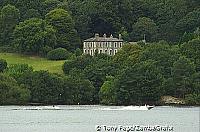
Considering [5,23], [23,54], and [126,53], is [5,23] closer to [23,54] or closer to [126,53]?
[23,54]

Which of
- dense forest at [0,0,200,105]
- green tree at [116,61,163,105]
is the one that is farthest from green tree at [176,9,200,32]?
green tree at [116,61,163,105]

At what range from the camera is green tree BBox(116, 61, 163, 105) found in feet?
435

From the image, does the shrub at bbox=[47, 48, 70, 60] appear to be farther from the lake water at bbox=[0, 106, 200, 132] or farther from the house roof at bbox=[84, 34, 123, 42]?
the lake water at bbox=[0, 106, 200, 132]

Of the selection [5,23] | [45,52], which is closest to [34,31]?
[45,52]

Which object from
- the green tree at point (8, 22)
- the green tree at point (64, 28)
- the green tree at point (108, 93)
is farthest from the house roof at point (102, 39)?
the green tree at point (108, 93)

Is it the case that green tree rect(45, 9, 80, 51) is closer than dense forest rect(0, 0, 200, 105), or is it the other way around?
dense forest rect(0, 0, 200, 105)

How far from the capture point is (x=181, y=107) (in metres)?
130

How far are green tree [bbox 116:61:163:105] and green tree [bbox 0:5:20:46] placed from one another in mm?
54504

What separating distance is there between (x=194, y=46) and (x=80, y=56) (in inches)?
781

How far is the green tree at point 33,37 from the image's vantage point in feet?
577

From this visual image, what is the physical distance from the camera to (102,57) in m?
165

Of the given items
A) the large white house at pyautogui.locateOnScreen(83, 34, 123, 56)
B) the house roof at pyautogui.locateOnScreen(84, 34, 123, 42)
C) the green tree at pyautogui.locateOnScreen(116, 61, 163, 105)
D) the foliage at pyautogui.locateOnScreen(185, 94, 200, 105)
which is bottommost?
the foliage at pyautogui.locateOnScreen(185, 94, 200, 105)

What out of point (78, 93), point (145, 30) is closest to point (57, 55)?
point (145, 30)

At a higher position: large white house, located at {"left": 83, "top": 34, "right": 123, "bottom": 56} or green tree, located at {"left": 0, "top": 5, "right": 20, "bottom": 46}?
green tree, located at {"left": 0, "top": 5, "right": 20, "bottom": 46}
